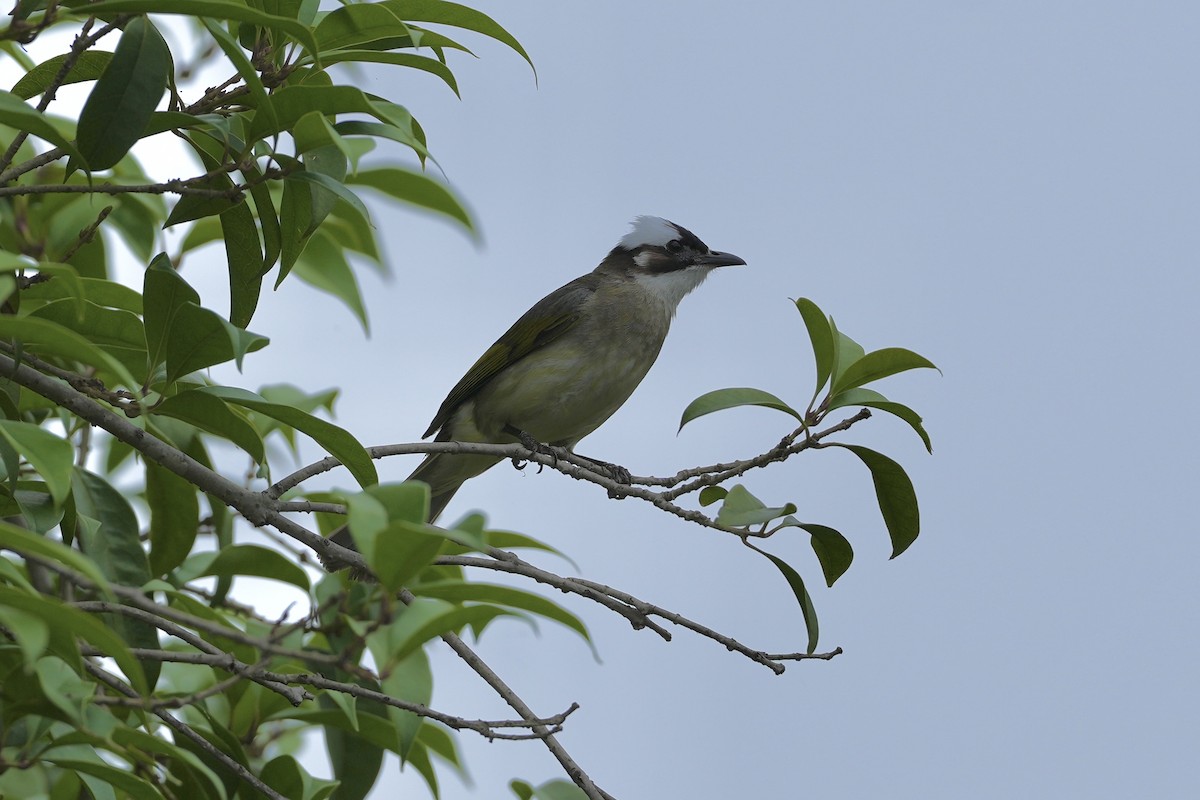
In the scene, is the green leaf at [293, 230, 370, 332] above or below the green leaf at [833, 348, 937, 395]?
below

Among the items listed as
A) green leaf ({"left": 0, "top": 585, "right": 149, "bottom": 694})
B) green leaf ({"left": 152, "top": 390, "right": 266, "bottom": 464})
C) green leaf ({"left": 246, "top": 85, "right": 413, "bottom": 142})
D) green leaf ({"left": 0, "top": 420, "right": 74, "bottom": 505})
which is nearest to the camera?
green leaf ({"left": 0, "top": 585, "right": 149, "bottom": 694})

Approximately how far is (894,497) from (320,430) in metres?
1.36

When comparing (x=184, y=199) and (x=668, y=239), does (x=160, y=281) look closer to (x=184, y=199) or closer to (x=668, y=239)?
(x=184, y=199)

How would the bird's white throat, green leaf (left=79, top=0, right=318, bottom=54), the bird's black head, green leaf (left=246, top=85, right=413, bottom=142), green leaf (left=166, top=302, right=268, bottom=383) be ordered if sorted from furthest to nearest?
the bird's black head, the bird's white throat, green leaf (left=166, top=302, right=268, bottom=383), green leaf (left=246, top=85, right=413, bottom=142), green leaf (left=79, top=0, right=318, bottom=54)

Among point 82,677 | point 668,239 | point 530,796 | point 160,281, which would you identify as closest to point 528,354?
point 668,239

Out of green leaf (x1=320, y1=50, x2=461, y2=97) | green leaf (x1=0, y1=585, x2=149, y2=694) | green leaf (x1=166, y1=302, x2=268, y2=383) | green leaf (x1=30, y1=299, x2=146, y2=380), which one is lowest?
green leaf (x1=0, y1=585, x2=149, y2=694)

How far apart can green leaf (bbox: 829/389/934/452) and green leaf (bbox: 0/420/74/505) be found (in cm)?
176

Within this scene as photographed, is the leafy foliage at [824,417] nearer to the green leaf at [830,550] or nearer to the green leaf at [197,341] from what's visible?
the green leaf at [830,550]

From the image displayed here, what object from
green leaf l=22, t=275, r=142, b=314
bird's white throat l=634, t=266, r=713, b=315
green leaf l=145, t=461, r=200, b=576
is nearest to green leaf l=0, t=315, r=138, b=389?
green leaf l=22, t=275, r=142, b=314

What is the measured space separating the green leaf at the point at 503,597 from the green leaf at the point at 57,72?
1.34 m

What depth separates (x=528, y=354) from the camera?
5.37 m

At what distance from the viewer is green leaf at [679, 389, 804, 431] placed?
3.02 meters

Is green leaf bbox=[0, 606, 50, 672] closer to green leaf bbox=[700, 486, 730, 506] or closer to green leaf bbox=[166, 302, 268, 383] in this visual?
green leaf bbox=[166, 302, 268, 383]

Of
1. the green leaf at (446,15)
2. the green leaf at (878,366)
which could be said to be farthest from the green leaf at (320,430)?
the green leaf at (878,366)
